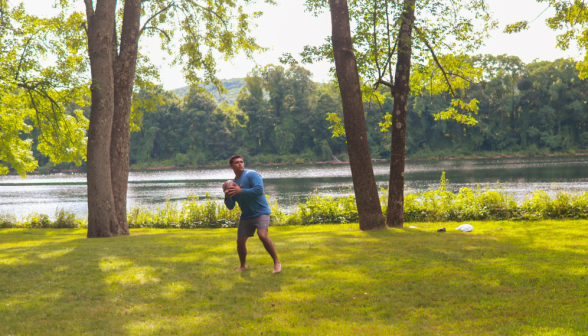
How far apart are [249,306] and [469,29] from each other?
11.0 meters

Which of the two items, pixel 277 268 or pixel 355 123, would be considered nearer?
pixel 277 268

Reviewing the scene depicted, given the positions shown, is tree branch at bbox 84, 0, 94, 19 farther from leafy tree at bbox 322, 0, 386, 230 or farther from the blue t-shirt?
the blue t-shirt

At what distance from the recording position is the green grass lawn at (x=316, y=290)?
4.23m

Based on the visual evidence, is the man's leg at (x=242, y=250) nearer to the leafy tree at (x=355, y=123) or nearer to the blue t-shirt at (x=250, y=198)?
the blue t-shirt at (x=250, y=198)

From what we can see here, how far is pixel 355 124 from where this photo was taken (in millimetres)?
10883

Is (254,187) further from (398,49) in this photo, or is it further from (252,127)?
(252,127)

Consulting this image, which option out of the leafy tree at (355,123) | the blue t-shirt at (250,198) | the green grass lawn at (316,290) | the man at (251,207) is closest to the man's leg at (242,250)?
the man at (251,207)

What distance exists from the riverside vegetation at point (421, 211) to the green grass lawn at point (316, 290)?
4.22m

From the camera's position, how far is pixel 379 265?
6570 millimetres

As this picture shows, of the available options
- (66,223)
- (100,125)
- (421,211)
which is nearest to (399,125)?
(421,211)

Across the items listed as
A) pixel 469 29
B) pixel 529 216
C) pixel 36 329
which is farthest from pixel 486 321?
pixel 469 29

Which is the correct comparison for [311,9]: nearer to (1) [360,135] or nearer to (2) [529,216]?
(1) [360,135]

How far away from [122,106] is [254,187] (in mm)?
9085

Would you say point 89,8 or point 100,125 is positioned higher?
point 89,8
